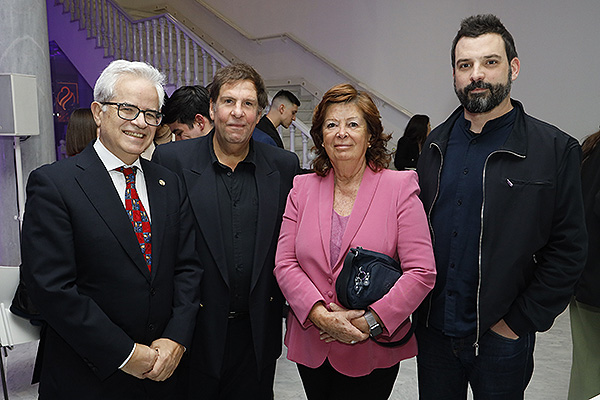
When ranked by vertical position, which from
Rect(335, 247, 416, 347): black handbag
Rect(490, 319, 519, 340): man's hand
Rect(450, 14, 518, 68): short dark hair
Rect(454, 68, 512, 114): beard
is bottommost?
Rect(490, 319, 519, 340): man's hand

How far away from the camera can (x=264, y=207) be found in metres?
2.17

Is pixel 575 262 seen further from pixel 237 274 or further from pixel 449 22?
pixel 449 22

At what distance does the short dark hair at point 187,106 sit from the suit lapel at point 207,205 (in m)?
1.06

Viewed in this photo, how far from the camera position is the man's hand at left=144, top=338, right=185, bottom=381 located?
1.83m

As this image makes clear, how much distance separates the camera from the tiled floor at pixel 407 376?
11.7ft

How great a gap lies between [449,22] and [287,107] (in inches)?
133

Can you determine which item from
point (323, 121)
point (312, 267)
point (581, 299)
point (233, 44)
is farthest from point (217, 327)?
point (233, 44)

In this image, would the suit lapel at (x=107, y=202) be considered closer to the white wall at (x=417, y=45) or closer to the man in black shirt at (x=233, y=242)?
the man in black shirt at (x=233, y=242)

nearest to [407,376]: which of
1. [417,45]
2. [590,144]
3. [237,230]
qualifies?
[590,144]

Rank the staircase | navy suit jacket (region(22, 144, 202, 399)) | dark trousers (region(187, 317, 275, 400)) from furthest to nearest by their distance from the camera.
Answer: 1. the staircase
2. dark trousers (region(187, 317, 275, 400))
3. navy suit jacket (region(22, 144, 202, 399))

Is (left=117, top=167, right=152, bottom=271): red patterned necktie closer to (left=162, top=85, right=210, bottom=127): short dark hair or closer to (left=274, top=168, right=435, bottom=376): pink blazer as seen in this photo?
(left=274, top=168, right=435, bottom=376): pink blazer

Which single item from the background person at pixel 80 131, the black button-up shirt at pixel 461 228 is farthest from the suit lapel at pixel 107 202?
the background person at pixel 80 131

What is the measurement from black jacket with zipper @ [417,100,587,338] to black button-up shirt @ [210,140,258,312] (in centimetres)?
88

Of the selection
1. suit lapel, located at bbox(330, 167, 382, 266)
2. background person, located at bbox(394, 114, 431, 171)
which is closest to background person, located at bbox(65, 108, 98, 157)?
suit lapel, located at bbox(330, 167, 382, 266)
